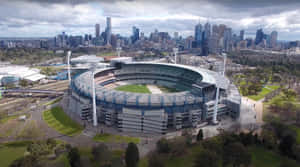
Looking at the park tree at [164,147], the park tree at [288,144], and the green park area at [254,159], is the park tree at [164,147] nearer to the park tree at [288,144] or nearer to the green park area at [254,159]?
the green park area at [254,159]

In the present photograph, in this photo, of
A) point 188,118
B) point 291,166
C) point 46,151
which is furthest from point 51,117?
point 291,166

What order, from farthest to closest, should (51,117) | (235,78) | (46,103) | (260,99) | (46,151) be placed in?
(235,78) → (260,99) → (46,103) → (51,117) → (46,151)

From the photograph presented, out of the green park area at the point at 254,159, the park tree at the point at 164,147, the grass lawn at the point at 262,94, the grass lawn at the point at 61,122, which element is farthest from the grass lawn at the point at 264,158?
A: the grass lawn at the point at 61,122

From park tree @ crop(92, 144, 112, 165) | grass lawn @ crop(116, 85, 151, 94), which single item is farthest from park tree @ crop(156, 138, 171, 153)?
grass lawn @ crop(116, 85, 151, 94)

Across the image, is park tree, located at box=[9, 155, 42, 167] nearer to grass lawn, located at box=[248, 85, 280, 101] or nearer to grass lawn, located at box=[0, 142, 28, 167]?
grass lawn, located at box=[0, 142, 28, 167]

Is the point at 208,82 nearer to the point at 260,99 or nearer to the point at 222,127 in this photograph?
the point at 222,127

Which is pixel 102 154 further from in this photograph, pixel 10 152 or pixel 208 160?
Result: pixel 10 152
